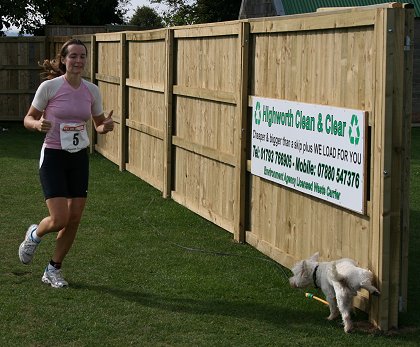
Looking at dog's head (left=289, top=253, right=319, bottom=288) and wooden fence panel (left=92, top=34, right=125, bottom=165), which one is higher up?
wooden fence panel (left=92, top=34, right=125, bottom=165)

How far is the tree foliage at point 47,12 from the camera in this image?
30.8 metres

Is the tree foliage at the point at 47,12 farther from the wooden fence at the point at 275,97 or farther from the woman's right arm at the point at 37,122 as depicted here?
the woman's right arm at the point at 37,122

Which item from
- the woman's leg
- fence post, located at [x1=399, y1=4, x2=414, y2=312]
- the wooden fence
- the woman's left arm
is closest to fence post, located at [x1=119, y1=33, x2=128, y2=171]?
the wooden fence

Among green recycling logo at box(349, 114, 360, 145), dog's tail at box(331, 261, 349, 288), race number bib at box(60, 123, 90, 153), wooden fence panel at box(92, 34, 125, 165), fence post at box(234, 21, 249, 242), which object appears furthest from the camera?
wooden fence panel at box(92, 34, 125, 165)

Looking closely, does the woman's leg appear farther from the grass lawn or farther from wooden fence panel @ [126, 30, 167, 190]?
wooden fence panel @ [126, 30, 167, 190]

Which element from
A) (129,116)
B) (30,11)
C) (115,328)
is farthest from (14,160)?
(30,11)

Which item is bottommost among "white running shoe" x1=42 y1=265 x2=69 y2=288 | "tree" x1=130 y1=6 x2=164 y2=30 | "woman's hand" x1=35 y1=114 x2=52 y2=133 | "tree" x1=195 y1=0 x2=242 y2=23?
"white running shoe" x1=42 y1=265 x2=69 y2=288

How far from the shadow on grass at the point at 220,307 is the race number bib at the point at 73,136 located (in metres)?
1.20

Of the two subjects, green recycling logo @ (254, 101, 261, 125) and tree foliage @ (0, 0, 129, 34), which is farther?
tree foliage @ (0, 0, 129, 34)

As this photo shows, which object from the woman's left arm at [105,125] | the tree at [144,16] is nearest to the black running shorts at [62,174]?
the woman's left arm at [105,125]

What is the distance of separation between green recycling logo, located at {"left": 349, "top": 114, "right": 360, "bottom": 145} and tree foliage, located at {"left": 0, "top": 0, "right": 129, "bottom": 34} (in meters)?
24.7

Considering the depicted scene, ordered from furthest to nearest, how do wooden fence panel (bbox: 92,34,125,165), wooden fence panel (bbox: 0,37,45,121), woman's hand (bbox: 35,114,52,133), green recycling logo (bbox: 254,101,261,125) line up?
1. wooden fence panel (bbox: 0,37,45,121)
2. wooden fence panel (bbox: 92,34,125,165)
3. green recycling logo (bbox: 254,101,261,125)
4. woman's hand (bbox: 35,114,52,133)

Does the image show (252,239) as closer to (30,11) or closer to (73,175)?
(73,175)

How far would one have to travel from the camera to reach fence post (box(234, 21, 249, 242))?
10.0m
